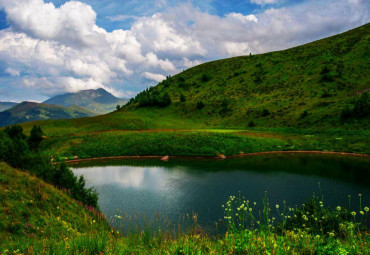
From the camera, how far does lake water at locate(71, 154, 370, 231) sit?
57.6 feet

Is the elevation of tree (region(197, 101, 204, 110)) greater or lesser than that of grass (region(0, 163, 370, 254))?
greater

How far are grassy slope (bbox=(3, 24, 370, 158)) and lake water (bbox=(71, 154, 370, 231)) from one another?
681 cm

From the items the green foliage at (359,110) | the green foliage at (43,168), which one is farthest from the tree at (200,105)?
the green foliage at (43,168)

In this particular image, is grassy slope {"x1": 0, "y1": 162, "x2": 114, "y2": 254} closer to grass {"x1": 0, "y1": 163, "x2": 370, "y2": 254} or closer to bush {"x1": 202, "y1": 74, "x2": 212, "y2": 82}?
grass {"x1": 0, "y1": 163, "x2": 370, "y2": 254}

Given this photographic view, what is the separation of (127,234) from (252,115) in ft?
229

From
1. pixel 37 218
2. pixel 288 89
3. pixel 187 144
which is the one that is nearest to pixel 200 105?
pixel 288 89

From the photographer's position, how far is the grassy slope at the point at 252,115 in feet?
141

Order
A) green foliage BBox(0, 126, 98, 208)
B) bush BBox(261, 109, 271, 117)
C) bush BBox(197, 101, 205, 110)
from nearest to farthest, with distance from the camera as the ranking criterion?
green foliage BBox(0, 126, 98, 208) < bush BBox(261, 109, 271, 117) < bush BBox(197, 101, 205, 110)

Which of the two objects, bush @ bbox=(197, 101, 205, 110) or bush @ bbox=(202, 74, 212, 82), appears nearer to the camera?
bush @ bbox=(197, 101, 205, 110)

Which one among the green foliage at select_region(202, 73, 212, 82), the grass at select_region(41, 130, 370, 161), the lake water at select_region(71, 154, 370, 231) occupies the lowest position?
the lake water at select_region(71, 154, 370, 231)

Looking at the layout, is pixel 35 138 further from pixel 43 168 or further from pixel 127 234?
pixel 127 234

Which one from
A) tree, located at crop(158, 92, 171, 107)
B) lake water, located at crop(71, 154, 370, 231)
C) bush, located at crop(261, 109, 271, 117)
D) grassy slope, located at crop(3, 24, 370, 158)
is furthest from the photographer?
tree, located at crop(158, 92, 171, 107)

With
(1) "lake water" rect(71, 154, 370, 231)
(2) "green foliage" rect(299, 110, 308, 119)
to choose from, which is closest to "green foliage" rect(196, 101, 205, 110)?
(2) "green foliage" rect(299, 110, 308, 119)

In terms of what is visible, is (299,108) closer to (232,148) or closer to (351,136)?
(351,136)
